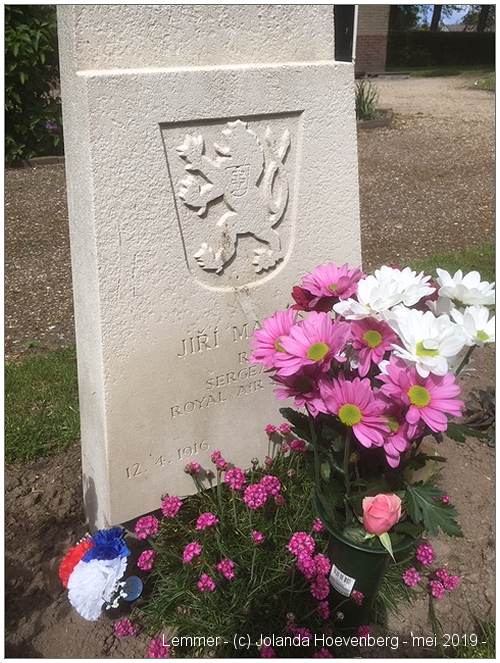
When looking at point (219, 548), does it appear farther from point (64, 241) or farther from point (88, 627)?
point (64, 241)

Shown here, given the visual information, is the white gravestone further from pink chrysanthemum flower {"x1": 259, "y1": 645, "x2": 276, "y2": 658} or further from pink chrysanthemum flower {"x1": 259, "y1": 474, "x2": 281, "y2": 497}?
pink chrysanthemum flower {"x1": 259, "y1": 645, "x2": 276, "y2": 658}

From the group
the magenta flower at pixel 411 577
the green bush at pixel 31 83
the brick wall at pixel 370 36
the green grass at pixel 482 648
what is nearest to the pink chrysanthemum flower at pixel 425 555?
the magenta flower at pixel 411 577

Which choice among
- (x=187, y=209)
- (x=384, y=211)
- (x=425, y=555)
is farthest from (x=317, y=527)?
(x=384, y=211)

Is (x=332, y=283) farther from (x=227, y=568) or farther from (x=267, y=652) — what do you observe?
(x=267, y=652)

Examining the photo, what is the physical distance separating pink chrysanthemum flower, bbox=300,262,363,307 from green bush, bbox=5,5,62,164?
22.9ft

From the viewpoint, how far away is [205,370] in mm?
2123

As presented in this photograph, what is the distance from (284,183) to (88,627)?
5.79 feet

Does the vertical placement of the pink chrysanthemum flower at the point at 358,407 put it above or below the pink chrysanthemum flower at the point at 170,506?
above

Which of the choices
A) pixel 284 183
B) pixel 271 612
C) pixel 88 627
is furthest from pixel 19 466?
pixel 284 183

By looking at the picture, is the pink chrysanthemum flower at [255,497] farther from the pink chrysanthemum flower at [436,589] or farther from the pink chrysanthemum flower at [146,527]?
the pink chrysanthemum flower at [436,589]

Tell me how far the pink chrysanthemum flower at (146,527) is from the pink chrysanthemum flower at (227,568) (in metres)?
0.27

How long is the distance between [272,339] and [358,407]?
0.99 feet

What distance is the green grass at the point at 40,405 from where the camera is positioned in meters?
2.76

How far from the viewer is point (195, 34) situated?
1780mm
